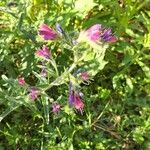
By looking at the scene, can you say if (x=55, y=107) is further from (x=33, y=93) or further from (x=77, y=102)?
(x=77, y=102)

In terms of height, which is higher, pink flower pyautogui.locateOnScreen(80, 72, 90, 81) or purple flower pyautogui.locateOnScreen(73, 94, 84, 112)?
pink flower pyautogui.locateOnScreen(80, 72, 90, 81)

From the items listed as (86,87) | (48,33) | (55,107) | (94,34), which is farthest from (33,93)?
(86,87)

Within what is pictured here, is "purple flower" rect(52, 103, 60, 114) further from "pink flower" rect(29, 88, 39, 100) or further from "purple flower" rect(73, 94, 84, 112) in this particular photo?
"purple flower" rect(73, 94, 84, 112)

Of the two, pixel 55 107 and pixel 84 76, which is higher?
pixel 84 76

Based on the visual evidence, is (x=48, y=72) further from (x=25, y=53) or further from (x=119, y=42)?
(x=119, y=42)

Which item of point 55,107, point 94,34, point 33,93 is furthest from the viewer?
point 55,107

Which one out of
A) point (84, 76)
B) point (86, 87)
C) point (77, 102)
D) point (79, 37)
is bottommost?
point (86, 87)

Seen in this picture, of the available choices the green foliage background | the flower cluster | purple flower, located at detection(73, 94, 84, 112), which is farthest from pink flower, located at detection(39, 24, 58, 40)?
the green foliage background

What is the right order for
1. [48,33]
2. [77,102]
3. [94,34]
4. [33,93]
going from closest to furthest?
[94,34] < [48,33] < [77,102] < [33,93]

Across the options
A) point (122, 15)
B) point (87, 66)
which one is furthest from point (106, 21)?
point (87, 66)
